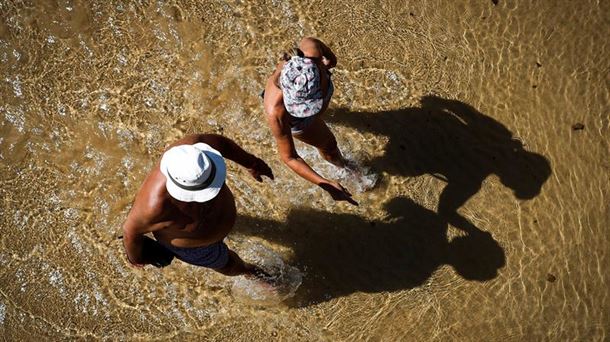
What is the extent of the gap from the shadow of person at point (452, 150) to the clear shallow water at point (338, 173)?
0.01m

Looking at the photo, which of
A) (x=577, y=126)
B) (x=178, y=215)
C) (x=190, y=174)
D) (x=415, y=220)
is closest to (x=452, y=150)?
(x=415, y=220)

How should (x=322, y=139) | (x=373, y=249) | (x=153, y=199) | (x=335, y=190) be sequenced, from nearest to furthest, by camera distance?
(x=153, y=199) → (x=335, y=190) → (x=322, y=139) → (x=373, y=249)

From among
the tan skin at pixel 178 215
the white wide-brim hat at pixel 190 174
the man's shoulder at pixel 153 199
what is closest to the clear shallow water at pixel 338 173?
the tan skin at pixel 178 215

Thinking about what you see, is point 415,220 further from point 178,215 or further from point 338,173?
point 178,215

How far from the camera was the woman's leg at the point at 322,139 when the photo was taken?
4.25 metres

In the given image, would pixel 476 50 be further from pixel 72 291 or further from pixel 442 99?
pixel 72 291

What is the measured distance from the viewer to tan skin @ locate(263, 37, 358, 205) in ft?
12.1

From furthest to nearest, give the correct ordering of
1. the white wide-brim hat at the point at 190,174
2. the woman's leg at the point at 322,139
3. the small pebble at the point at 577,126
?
the small pebble at the point at 577,126 → the woman's leg at the point at 322,139 → the white wide-brim hat at the point at 190,174

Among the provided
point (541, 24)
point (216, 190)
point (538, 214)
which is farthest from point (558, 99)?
point (216, 190)

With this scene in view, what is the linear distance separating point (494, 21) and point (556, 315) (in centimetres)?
290

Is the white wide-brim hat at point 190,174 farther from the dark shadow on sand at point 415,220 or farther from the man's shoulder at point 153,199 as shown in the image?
the dark shadow on sand at point 415,220

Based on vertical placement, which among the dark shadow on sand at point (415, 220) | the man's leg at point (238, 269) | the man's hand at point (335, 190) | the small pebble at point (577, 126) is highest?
the small pebble at point (577, 126)

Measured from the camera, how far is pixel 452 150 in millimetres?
5328

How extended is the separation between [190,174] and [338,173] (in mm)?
2441
